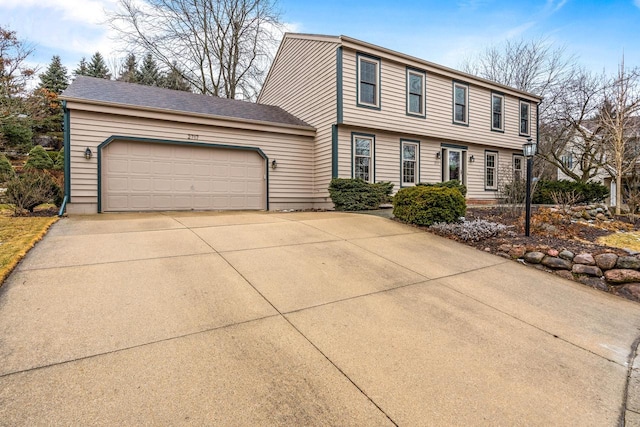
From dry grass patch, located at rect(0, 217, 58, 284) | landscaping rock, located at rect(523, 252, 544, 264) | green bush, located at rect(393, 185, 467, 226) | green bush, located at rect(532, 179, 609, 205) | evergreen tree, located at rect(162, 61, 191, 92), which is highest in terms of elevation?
evergreen tree, located at rect(162, 61, 191, 92)

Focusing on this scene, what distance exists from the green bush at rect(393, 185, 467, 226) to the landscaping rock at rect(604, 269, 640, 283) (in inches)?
114

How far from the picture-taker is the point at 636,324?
3574 millimetres

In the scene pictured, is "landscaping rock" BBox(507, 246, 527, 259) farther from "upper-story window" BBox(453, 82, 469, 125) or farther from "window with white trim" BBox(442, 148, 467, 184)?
"upper-story window" BBox(453, 82, 469, 125)

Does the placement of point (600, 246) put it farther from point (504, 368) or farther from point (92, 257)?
point (92, 257)

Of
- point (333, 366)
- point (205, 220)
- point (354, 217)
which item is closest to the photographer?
Answer: point (333, 366)

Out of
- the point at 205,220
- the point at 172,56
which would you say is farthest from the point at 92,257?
the point at 172,56

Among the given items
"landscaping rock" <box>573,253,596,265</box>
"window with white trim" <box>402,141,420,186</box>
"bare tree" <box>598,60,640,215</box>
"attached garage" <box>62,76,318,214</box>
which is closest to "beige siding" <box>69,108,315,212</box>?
"attached garage" <box>62,76,318,214</box>

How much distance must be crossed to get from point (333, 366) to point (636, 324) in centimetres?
370

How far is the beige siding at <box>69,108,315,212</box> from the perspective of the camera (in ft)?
26.6

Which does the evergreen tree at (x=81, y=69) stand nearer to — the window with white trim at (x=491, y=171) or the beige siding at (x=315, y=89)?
the beige siding at (x=315, y=89)

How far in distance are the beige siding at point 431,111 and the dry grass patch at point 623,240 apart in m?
6.65

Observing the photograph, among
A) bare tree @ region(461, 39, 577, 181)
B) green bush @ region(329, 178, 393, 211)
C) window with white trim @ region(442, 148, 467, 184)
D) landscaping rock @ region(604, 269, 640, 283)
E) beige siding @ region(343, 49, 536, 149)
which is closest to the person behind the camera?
landscaping rock @ region(604, 269, 640, 283)

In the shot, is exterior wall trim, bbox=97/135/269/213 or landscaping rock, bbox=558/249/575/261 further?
exterior wall trim, bbox=97/135/269/213

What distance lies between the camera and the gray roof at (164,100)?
8672mm
